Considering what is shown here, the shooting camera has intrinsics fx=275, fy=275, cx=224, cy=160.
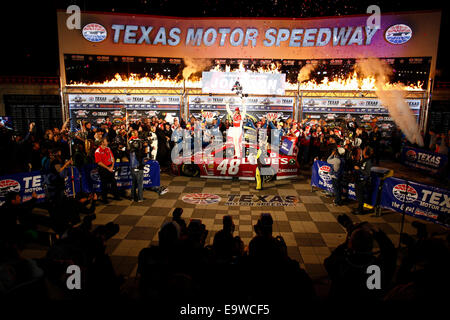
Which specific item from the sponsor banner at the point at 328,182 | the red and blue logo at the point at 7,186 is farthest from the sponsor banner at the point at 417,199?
the red and blue logo at the point at 7,186

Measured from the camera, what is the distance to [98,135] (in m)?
10.8

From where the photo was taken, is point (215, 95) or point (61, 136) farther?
point (215, 95)

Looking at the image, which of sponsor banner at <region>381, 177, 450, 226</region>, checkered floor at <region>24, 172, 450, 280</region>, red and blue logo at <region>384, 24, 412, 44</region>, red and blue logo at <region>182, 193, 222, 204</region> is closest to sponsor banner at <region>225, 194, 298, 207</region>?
checkered floor at <region>24, 172, 450, 280</region>

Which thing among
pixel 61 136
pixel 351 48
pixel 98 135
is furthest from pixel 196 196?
pixel 351 48

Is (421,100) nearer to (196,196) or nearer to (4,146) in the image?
(196,196)

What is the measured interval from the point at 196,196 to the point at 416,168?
1173 cm

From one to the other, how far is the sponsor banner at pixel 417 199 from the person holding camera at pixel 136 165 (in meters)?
7.55

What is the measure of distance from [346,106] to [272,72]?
5.70m

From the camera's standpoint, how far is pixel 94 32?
1953cm

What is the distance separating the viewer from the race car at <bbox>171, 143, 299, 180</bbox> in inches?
459

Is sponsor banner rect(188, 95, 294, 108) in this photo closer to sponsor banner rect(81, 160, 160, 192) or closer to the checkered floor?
the checkered floor

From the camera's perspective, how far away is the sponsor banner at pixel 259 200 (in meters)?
9.06

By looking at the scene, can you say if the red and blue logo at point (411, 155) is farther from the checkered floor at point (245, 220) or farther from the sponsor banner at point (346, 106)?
the checkered floor at point (245, 220)
